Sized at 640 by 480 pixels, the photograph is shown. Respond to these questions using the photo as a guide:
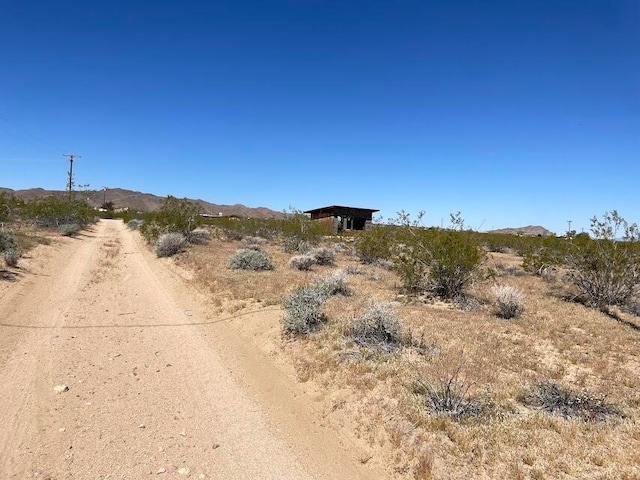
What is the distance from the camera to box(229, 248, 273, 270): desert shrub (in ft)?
51.9

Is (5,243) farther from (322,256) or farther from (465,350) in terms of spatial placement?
(465,350)

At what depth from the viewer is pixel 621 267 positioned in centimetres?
1223

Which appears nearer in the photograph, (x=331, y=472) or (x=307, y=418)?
(x=331, y=472)

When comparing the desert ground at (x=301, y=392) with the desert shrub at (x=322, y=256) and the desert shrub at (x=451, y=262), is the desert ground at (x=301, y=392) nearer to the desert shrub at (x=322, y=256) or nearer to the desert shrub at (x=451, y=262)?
the desert shrub at (x=451, y=262)

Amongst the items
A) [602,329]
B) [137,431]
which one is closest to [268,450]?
[137,431]

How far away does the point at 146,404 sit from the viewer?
18.0 feet

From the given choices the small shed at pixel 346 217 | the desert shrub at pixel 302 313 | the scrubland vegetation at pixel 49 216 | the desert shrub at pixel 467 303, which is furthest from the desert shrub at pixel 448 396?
the small shed at pixel 346 217

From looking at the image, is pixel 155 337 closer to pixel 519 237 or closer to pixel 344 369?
pixel 344 369

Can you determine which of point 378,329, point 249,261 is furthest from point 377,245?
point 378,329

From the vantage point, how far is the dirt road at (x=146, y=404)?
430cm

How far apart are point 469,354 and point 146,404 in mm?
5083

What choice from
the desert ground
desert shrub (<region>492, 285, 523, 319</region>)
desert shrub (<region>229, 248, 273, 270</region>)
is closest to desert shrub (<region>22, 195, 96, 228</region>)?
desert shrub (<region>229, 248, 273, 270</region>)

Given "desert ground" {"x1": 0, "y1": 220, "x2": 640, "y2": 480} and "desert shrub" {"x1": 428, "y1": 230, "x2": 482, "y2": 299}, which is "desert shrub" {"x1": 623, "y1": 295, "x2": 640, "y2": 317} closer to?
"desert ground" {"x1": 0, "y1": 220, "x2": 640, "y2": 480}

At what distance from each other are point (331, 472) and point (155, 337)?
5.16m
